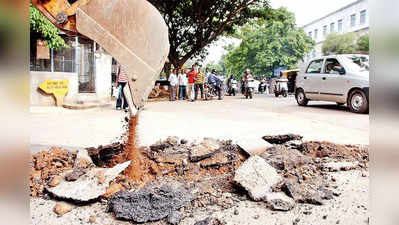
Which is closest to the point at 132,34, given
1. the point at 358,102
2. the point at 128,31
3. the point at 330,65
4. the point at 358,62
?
the point at 128,31

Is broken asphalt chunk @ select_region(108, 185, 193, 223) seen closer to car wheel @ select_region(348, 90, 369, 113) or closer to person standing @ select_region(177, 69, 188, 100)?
car wheel @ select_region(348, 90, 369, 113)

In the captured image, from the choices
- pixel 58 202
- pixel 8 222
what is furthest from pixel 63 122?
pixel 8 222

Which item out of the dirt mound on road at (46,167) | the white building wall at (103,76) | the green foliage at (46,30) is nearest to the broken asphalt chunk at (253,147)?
the dirt mound on road at (46,167)

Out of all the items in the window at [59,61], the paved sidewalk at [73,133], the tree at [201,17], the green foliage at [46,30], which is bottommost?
the paved sidewalk at [73,133]

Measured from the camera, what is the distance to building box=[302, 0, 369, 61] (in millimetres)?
39656

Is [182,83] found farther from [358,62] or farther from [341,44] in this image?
[341,44]

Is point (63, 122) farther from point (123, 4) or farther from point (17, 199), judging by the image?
point (17, 199)

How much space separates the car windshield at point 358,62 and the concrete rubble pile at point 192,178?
595 centimetres

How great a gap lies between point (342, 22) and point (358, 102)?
4112 cm

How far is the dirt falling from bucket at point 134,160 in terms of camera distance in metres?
3.32

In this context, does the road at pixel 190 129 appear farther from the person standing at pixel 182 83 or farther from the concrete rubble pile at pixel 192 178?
the person standing at pixel 182 83

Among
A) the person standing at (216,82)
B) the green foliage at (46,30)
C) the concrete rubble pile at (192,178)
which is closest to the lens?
the concrete rubble pile at (192,178)

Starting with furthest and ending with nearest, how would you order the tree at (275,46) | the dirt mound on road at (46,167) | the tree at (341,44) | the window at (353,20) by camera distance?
the window at (353,20) → the tree at (275,46) → the tree at (341,44) → the dirt mound on road at (46,167)

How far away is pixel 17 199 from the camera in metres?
0.71
